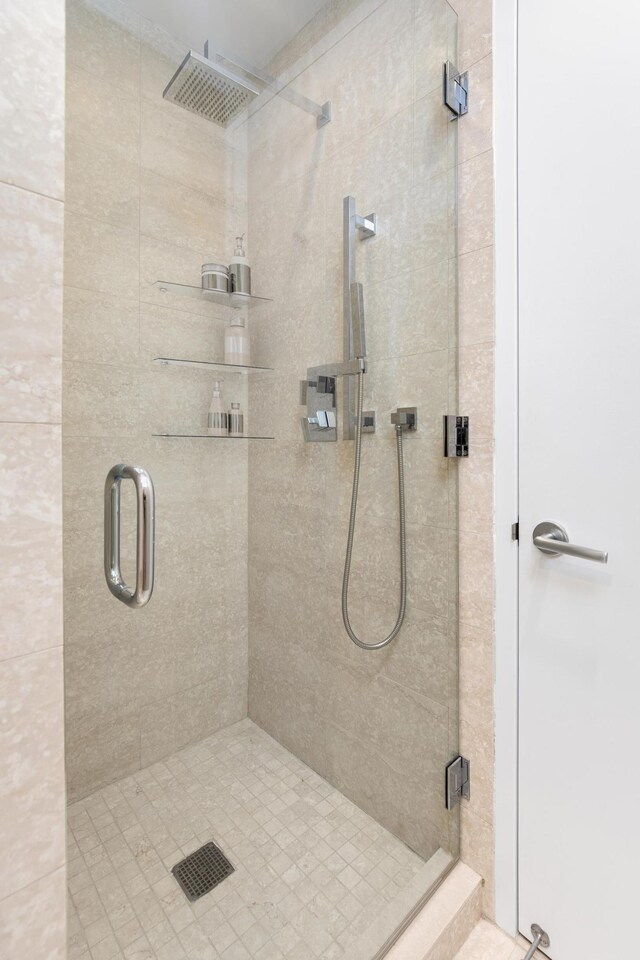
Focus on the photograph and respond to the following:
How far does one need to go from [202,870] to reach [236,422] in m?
1.10

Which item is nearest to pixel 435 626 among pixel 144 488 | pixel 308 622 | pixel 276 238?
pixel 308 622

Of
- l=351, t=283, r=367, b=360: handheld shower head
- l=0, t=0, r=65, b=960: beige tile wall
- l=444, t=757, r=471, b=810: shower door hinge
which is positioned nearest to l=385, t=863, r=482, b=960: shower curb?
l=444, t=757, r=471, b=810: shower door hinge

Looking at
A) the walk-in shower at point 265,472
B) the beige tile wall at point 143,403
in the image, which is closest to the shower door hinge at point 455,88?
the walk-in shower at point 265,472

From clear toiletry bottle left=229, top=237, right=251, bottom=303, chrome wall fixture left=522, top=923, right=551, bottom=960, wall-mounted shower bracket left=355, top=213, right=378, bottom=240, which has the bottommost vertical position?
chrome wall fixture left=522, top=923, right=551, bottom=960

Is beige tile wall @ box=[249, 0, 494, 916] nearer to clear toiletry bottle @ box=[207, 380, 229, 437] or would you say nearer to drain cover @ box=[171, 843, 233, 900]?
clear toiletry bottle @ box=[207, 380, 229, 437]

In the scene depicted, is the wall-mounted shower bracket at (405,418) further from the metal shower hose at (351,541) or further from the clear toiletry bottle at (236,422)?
the clear toiletry bottle at (236,422)

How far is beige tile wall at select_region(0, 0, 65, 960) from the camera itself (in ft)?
1.63

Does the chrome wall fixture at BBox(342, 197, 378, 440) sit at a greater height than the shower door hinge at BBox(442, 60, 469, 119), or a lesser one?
lesser

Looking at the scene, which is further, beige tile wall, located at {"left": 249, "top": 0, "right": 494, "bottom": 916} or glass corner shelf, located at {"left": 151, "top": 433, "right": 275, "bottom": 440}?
glass corner shelf, located at {"left": 151, "top": 433, "right": 275, "bottom": 440}

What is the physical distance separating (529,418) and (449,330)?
0.30 metres

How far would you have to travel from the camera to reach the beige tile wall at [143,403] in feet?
3.17

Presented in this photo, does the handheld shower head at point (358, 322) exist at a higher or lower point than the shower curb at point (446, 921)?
higher

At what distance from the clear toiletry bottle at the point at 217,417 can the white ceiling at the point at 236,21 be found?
32.8 inches

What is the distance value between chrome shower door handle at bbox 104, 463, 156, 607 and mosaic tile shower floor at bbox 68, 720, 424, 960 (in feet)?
1.62
